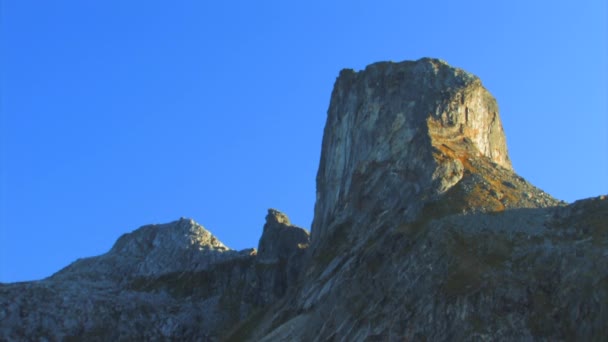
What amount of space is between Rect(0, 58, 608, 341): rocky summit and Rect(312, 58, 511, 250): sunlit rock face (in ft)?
0.75

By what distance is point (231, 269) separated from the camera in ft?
516

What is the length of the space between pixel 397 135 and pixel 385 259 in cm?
3091

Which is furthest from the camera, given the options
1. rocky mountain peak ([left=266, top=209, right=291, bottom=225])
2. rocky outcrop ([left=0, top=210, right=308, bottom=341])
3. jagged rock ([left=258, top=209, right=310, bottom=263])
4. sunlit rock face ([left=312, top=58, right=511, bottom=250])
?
rocky mountain peak ([left=266, top=209, right=291, bottom=225])

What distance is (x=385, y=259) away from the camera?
331ft

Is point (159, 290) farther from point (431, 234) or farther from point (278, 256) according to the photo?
point (431, 234)

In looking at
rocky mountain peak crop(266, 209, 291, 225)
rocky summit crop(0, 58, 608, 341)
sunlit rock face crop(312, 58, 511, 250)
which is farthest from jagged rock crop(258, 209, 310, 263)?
sunlit rock face crop(312, 58, 511, 250)

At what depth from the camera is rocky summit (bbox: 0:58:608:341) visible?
283 ft

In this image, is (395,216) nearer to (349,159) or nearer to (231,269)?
(349,159)

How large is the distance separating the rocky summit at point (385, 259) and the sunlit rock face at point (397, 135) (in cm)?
23

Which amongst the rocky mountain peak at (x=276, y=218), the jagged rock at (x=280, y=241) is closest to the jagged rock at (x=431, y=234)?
the jagged rock at (x=280, y=241)

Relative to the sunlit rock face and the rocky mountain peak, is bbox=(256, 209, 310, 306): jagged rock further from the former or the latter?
the sunlit rock face

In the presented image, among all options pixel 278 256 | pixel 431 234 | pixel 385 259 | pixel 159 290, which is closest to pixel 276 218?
pixel 278 256

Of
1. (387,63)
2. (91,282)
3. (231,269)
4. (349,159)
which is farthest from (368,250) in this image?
(91,282)

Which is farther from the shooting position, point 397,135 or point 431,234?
point 397,135
